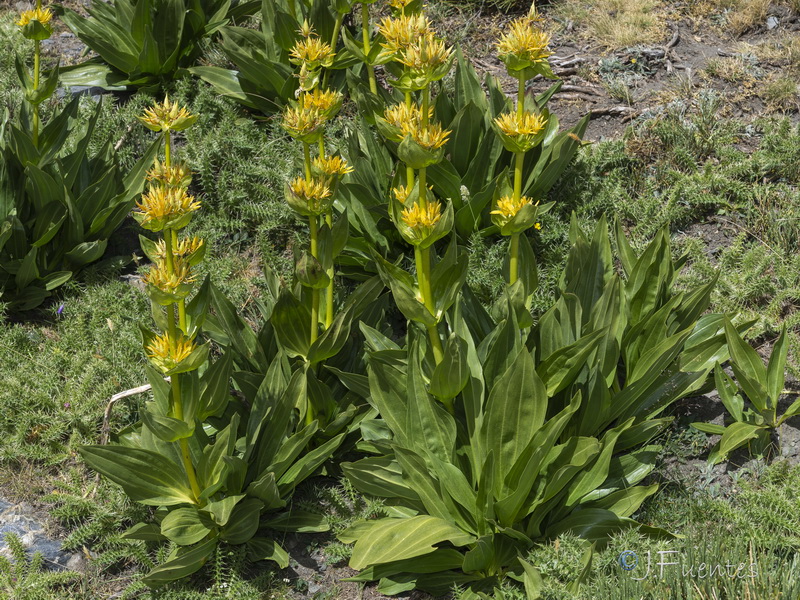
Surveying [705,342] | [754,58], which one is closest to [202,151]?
[705,342]

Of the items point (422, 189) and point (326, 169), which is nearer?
point (422, 189)

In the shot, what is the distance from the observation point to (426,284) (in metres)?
3.42

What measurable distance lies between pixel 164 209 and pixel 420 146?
970 millimetres

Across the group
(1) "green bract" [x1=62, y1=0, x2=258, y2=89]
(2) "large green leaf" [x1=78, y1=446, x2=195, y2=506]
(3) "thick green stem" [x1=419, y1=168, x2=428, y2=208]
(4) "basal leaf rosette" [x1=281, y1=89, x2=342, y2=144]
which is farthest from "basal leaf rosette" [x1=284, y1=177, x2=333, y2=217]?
(1) "green bract" [x1=62, y1=0, x2=258, y2=89]

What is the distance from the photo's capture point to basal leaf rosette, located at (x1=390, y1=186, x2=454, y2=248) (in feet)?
10.5

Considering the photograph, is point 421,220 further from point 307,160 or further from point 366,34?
point 366,34

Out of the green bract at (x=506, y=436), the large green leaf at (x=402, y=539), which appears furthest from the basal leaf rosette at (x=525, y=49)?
the large green leaf at (x=402, y=539)

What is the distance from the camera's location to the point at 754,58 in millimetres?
6051

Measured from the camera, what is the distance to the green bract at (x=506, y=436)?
11.2ft

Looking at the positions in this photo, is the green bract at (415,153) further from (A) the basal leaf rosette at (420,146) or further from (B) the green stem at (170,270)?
(B) the green stem at (170,270)

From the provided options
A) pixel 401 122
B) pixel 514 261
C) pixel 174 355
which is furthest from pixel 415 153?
pixel 174 355

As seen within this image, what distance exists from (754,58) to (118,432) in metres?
5.07

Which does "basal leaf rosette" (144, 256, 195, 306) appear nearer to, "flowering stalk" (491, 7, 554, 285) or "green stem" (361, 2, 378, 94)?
"flowering stalk" (491, 7, 554, 285)

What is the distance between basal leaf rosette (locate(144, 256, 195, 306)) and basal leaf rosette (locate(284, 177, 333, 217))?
614mm
